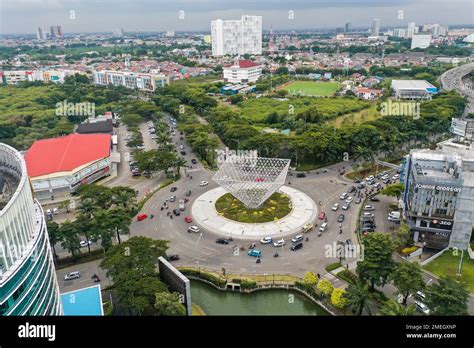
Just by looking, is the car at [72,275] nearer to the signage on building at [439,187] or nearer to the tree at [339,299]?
the tree at [339,299]

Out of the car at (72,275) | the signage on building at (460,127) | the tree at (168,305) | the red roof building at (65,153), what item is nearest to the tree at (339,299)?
the tree at (168,305)

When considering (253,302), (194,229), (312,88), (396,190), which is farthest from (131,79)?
(253,302)

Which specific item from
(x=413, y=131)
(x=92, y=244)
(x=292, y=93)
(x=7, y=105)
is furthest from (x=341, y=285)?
(x=7, y=105)

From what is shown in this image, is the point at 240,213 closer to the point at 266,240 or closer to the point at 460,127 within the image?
the point at 266,240
